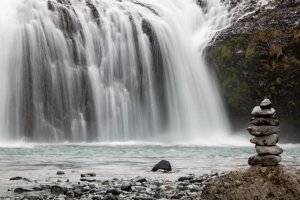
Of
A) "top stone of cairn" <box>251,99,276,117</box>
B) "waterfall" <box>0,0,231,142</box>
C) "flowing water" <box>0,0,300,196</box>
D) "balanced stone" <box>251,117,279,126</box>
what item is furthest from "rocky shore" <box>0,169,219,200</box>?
"waterfall" <box>0,0,231,142</box>

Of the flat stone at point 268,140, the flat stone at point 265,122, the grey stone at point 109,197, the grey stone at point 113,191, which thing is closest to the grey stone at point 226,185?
the flat stone at point 268,140

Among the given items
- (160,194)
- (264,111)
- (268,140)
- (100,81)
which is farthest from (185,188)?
(100,81)

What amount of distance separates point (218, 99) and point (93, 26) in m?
12.2

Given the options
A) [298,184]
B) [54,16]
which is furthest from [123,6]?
[298,184]

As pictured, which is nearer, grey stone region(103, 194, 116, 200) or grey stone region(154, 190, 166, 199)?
grey stone region(103, 194, 116, 200)

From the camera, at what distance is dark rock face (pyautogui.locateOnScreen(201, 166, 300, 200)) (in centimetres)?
720

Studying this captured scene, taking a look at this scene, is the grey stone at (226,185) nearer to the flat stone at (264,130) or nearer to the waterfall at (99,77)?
the flat stone at (264,130)

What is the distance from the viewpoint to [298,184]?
723cm

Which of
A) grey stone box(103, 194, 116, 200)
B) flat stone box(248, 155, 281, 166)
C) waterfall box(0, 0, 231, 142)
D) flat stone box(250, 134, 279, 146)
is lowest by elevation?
grey stone box(103, 194, 116, 200)

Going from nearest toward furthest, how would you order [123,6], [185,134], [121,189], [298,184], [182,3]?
1. [298,184]
2. [121,189]
3. [185,134]
4. [123,6]
5. [182,3]

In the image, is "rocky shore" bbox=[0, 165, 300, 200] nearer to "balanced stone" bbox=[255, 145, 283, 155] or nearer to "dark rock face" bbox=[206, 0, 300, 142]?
"balanced stone" bbox=[255, 145, 283, 155]

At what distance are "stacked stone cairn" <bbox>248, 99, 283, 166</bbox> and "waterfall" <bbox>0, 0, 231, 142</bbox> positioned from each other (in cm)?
2646

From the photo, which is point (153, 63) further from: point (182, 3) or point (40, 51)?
point (182, 3)

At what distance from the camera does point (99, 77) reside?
36.3 metres
